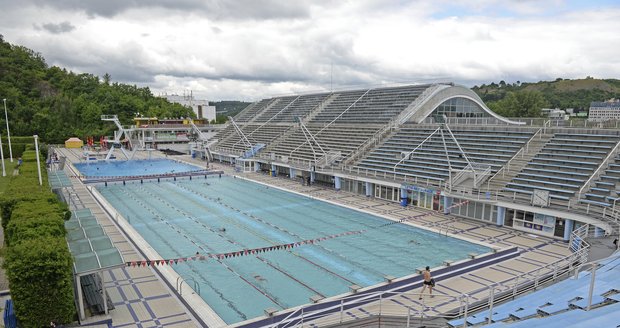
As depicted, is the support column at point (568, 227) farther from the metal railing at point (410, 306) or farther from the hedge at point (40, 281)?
the hedge at point (40, 281)

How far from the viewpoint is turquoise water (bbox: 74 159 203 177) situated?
125ft

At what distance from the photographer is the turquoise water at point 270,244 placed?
1252cm

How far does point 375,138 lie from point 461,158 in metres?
8.79

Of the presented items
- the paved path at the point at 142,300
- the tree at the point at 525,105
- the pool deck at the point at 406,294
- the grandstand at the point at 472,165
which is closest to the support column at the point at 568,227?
the grandstand at the point at 472,165

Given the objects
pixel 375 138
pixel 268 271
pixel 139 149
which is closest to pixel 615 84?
pixel 375 138

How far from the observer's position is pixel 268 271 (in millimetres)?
13953

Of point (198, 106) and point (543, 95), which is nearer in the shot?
point (543, 95)

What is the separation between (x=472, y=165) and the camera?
22922 mm

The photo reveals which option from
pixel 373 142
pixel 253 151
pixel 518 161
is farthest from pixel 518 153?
pixel 253 151

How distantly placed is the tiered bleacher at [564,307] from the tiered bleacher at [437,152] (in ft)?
44.6

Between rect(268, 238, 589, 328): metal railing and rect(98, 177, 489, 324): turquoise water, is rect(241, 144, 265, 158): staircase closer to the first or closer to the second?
rect(98, 177, 489, 324): turquoise water

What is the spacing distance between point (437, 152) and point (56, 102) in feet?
228

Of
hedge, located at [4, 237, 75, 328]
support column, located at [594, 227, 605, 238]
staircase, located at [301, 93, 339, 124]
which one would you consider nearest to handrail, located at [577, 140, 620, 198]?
support column, located at [594, 227, 605, 238]

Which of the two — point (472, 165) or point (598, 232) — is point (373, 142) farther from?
point (598, 232)
